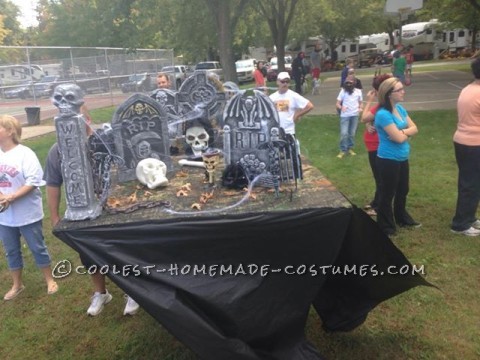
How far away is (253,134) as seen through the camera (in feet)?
9.41

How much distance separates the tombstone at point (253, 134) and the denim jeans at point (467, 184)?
2334 millimetres

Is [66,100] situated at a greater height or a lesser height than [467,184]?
greater

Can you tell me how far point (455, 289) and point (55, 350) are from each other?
10.0 feet

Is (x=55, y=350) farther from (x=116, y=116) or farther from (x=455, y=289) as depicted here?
(x=455, y=289)

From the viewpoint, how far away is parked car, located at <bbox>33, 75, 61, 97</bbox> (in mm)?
14341

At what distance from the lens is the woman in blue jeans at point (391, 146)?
402cm

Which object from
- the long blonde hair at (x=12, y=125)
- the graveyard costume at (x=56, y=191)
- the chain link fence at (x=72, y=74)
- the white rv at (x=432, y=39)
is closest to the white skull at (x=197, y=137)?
the graveyard costume at (x=56, y=191)

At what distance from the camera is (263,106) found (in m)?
2.87

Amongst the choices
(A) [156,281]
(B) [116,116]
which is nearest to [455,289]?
(A) [156,281]

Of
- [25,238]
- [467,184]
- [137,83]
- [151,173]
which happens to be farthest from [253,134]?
[137,83]

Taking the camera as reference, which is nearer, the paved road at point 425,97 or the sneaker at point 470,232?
the sneaker at point 470,232

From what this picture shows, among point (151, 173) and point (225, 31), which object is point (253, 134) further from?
point (225, 31)

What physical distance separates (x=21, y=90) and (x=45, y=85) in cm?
93

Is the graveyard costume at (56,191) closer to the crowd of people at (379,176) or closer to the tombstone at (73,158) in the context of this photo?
the crowd of people at (379,176)
